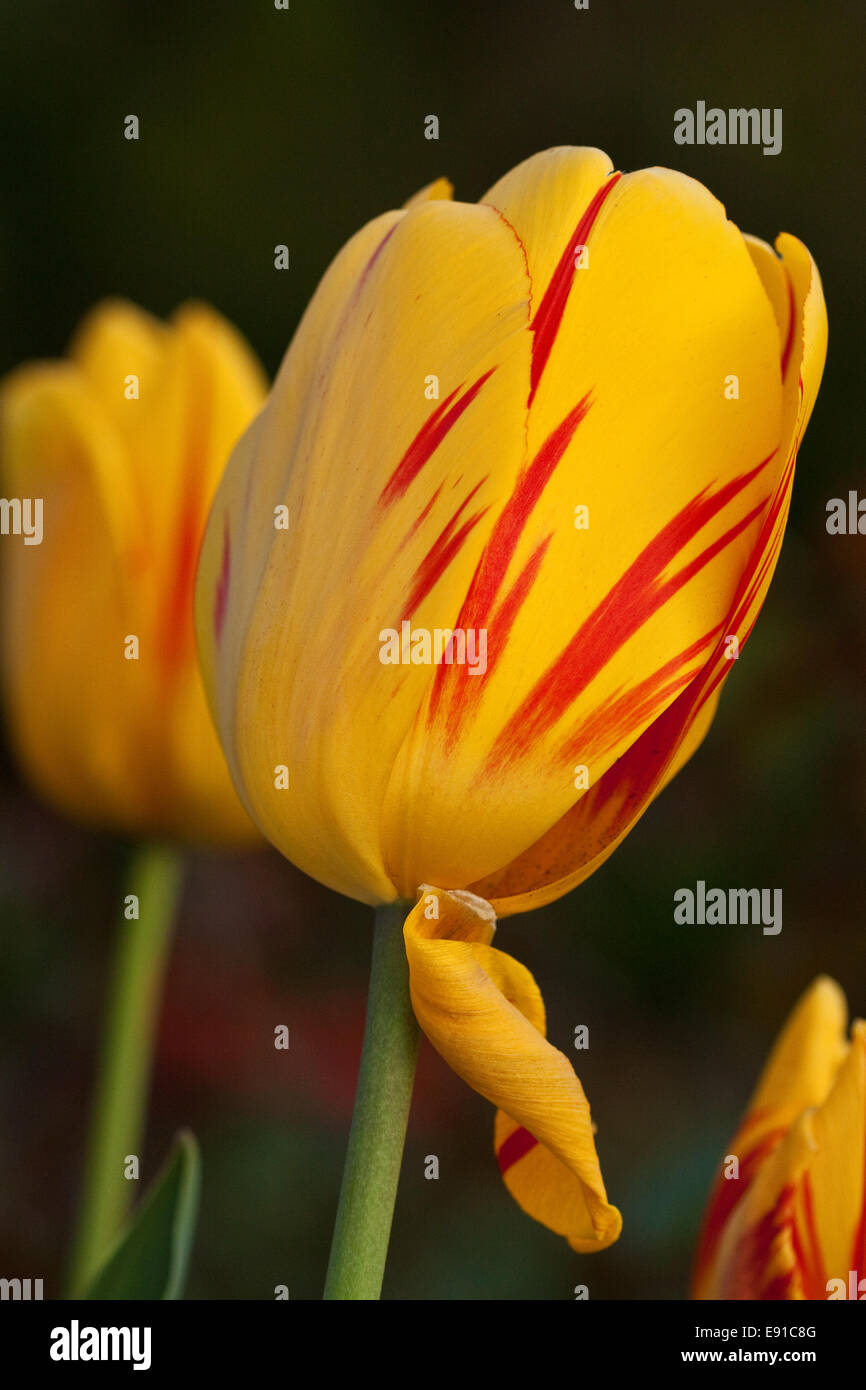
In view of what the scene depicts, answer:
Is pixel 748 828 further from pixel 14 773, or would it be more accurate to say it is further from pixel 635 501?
pixel 635 501

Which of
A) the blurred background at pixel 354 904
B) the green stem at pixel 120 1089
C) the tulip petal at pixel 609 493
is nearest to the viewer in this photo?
the tulip petal at pixel 609 493

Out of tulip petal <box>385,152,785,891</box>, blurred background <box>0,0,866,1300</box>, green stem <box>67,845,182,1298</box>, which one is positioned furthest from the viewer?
blurred background <box>0,0,866,1300</box>

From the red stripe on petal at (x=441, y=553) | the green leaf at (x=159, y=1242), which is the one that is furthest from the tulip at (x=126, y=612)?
the red stripe on petal at (x=441, y=553)

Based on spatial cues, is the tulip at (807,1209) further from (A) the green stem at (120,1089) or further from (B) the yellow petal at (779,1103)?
(A) the green stem at (120,1089)

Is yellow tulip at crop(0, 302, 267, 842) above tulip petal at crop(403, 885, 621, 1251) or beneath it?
above

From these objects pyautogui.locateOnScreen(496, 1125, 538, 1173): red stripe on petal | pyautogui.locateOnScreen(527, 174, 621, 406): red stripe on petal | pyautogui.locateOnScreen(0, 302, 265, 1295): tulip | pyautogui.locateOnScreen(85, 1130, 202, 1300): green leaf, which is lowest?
pyautogui.locateOnScreen(85, 1130, 202, 1300): green leaf

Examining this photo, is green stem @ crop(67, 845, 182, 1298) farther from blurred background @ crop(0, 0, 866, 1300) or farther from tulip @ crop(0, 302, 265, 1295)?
blurred background @ crop(0, 0, 866, 1300)

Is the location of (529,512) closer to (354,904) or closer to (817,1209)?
(817,1209)

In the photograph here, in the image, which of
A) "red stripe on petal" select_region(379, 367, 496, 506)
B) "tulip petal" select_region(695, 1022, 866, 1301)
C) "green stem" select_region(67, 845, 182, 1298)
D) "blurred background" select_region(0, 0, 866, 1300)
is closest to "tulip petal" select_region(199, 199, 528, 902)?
"red stripe on petal" select_region(379, 367, 496, 506)
